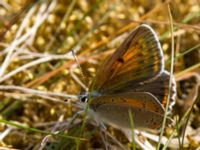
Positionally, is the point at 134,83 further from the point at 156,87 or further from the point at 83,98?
the point at 83,98

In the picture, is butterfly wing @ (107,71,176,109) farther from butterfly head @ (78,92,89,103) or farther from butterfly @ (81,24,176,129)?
butterfly head @ (78,92,89,103)

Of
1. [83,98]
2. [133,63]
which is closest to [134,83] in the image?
[133,63]

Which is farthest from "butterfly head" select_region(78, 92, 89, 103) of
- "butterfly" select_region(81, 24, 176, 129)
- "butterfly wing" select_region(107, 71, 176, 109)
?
"butterfly wing" select_region(107, 71, 176, 109)

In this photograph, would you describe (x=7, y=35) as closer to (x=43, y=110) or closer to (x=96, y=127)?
(x=43, y=110)

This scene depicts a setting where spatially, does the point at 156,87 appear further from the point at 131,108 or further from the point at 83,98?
the point at 83,98

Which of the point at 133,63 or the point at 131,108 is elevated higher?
the point at 133,63

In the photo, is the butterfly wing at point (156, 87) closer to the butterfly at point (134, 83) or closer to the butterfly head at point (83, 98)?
the butterfly at point (134, 83)

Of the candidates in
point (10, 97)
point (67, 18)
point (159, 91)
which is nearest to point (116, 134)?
point (159, 91)
